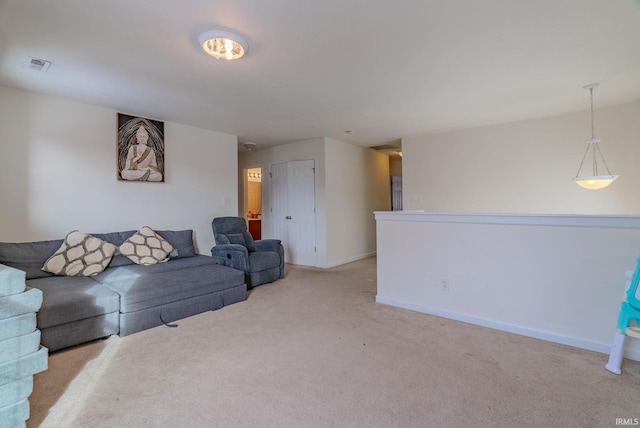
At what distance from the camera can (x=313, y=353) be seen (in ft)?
7.21

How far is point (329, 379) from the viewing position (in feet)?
6.12

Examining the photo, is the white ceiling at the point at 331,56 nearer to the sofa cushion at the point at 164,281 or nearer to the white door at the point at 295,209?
the white door at the point at 295,209

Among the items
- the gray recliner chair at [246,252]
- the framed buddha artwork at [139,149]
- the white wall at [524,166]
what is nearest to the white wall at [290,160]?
the gray recliner chair at [246,252]

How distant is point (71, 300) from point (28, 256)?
1.05 meters

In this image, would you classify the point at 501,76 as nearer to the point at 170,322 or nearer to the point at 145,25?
the point at 145,25

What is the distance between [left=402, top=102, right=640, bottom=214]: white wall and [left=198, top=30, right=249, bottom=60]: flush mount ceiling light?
3.84 m

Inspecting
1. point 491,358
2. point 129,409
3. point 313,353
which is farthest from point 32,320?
point 491,358

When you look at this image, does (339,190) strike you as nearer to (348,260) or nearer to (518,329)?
(348,260)

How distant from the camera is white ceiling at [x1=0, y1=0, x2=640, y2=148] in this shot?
1830mm

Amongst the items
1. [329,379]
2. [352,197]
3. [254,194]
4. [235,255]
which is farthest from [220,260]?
[254,194]

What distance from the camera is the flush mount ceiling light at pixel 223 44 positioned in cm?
203

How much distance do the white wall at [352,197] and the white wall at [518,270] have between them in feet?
7.03

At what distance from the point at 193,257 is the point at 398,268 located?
270 cm

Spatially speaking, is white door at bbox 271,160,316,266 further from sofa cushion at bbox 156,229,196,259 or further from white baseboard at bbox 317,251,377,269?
sofa cushion at bbox 156,229,196,259
